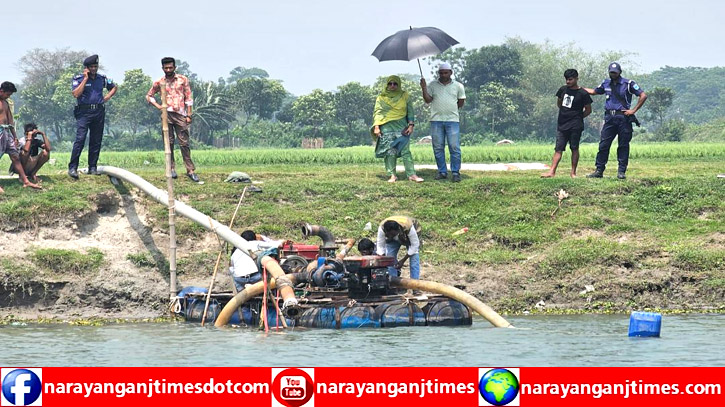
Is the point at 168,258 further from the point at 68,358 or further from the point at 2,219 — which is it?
the point at 68,358

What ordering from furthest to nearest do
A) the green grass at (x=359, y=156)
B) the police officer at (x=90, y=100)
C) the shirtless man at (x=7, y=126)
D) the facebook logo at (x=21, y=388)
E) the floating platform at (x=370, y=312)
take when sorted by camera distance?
the green grass at (x=359, y=156)
the police officer at (x=90, y=100)
the shirtless man at (x=7, y=126)
the floating platform at (x=370, y=312)
the facebook logo at (x=21, y=388)

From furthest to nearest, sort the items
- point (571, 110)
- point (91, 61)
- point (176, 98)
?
point (571, 110) < point (176, 98) < point (91, 61)

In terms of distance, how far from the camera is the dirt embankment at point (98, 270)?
65.8 feet

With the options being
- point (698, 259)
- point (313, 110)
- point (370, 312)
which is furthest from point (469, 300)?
point (313, 110)

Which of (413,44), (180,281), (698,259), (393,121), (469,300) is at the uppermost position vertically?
(413,44)

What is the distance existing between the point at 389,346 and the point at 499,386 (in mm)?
4806

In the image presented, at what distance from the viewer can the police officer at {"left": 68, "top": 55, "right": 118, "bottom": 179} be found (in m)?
22.0

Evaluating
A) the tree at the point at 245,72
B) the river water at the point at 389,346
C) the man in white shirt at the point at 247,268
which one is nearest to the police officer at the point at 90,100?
the man in white shirt at the point at 247,268

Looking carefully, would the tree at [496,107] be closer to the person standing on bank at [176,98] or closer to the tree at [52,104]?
the tree at [52,104]

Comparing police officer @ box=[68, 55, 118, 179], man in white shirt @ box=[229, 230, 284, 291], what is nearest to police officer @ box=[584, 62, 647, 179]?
man in white shirt @ box=[229, 230, 284, 291]

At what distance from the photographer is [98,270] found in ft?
67.9

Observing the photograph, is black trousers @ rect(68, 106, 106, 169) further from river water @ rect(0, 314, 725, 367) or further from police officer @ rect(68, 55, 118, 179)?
river water @ rect(0, 314, 725, 367)

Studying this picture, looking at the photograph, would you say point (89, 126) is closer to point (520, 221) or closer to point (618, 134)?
point (520, 221)

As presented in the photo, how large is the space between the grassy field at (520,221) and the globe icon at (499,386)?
894cm
